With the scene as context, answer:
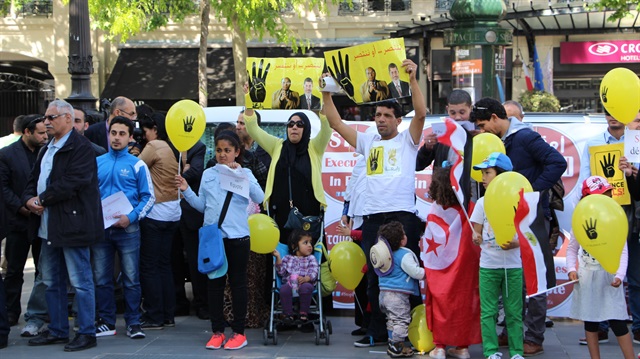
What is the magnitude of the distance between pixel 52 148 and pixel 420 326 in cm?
337

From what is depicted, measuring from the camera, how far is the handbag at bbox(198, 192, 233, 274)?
747cm

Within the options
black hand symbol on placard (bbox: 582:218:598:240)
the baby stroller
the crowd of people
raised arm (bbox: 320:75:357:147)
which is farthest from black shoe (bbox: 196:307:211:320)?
black hand symbol on placard (bbox: 582:218:598:240)

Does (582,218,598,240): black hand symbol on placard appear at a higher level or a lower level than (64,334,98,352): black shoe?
higher

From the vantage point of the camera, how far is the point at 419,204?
8875mm

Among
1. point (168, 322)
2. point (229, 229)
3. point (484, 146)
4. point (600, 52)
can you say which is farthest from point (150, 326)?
point (600, 52)

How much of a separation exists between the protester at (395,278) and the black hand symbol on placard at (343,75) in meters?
1.23

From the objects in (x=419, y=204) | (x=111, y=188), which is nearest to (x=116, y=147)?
(x=111, y=188)

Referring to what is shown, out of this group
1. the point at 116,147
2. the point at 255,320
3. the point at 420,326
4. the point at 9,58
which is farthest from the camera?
the point at 9,58

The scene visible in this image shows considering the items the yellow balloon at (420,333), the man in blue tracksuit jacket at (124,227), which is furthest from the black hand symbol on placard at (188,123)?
the yellow balloon at (420,333)

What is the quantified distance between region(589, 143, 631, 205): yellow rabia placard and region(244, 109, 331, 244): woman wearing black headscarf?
2.33 m

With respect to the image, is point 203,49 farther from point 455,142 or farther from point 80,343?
point 455,142

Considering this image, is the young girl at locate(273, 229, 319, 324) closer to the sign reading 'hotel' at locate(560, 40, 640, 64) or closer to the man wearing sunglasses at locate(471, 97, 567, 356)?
the man wearing sunglasses at locate(471, 97, 567, 356)

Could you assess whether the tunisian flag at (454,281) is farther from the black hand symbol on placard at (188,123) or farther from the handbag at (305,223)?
the black hand symbol on placard at (188,123)

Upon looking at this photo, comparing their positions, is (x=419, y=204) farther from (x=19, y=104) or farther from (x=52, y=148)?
(x=19, y=104)
